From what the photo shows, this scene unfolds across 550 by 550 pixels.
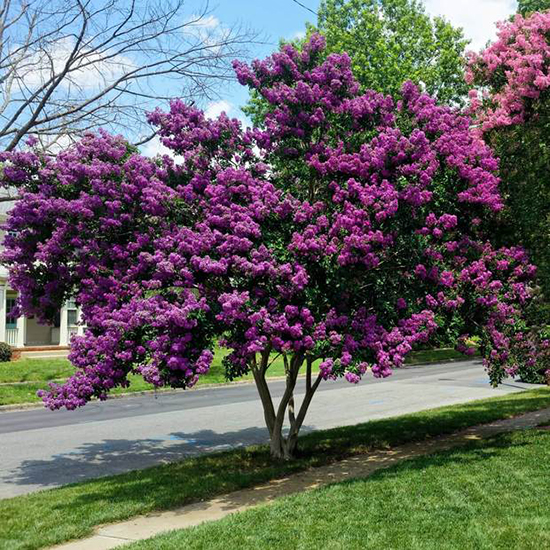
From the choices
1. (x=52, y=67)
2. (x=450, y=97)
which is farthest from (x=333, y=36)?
(x=52, y=67)

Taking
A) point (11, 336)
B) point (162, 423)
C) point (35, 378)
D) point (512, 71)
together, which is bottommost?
point (162, 423)

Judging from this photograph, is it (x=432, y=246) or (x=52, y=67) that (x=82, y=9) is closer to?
(x=52, y=67)

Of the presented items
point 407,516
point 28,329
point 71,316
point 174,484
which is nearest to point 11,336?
point 28,329

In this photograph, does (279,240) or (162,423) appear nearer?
(279,240)

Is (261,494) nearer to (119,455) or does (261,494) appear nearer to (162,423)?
(119,455)

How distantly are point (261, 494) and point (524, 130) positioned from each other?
7.21 m

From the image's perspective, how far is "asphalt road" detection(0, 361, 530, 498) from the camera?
11.5m

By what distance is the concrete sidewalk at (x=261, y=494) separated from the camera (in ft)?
23.2

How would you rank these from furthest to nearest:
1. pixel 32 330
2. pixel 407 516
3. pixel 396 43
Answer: pixel 32 330
pixel 396 43
pixel 407 516

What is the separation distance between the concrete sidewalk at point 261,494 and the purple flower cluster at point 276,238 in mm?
1536

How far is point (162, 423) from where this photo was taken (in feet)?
52.6

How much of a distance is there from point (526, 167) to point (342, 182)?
355 cm

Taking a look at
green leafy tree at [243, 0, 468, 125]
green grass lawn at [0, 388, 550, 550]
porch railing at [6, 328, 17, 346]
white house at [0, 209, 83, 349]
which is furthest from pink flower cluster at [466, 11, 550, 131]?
porch railing at [6, 328, 17, 346]

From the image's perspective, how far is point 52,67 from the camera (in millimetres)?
13453
